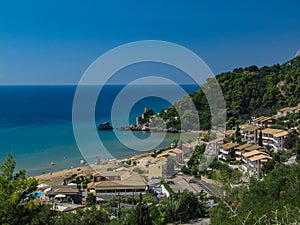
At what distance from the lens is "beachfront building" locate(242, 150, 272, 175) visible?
1087 cm

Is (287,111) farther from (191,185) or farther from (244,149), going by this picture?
(191,185)

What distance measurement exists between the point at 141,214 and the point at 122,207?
6.00 feet

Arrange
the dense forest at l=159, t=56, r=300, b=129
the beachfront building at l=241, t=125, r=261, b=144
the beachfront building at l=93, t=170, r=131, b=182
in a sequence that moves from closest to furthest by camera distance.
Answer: the beachfront building at l=93, t=170, r=131, b=182 < the beachfront building at l=241, t=125, r=261, b=144 < the dense forest at l=159, t=56, r=300, b=129

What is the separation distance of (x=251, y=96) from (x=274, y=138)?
8.92 metres

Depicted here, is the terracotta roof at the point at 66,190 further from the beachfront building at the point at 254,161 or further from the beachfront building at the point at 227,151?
the beachfront building at the point at 227,151

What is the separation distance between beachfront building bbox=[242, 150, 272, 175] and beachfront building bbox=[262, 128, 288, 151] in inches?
51.6

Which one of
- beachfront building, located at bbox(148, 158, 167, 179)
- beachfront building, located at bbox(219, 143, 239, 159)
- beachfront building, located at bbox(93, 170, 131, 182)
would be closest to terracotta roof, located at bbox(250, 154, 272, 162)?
beachfront building, located at bbox(219, 143, 239, 159)

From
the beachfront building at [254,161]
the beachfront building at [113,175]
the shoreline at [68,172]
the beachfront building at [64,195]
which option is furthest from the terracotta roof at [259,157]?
the beachfront building at [64,195]

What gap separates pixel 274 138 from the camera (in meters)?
13.1

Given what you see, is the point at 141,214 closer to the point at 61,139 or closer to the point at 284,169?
the point at 284,169

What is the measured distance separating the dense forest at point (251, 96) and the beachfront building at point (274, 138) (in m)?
5.09

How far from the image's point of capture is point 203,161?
13086 mm

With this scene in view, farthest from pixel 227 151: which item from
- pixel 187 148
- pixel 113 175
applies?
pixel 113 175

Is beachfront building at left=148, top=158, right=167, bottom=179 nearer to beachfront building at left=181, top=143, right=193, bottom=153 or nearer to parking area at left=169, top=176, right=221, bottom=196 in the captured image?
parking area at left=169, top=176, right=221, bottom=196
